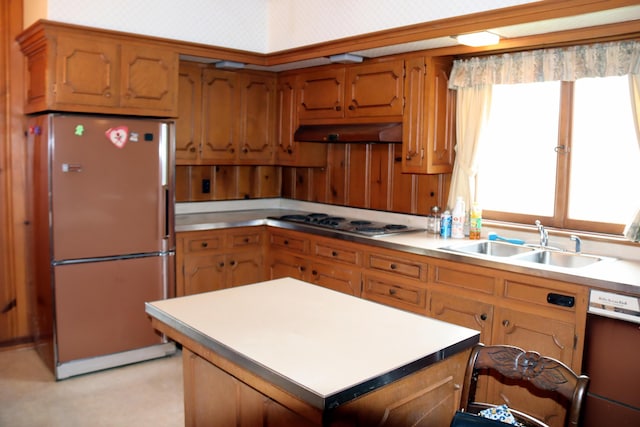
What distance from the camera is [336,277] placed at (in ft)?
13.1

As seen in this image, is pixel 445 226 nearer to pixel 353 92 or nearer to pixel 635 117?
pixel 353 92

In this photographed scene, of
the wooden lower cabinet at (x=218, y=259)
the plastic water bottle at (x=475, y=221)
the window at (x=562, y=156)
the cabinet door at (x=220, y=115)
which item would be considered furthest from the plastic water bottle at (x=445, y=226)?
the cabinet door at (x=220, y=115)

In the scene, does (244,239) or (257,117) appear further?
(257,117)

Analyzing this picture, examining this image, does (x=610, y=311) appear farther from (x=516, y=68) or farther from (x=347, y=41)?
(x=347, y=41)

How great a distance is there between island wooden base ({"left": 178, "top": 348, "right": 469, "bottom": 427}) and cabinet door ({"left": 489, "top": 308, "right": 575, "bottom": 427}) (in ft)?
3.43

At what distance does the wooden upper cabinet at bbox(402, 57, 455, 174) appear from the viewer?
3699mm

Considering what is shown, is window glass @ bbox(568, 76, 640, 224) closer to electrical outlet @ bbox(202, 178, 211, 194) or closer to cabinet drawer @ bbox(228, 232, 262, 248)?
cabinet drawer @ bbox(228, 232, 262, 248)

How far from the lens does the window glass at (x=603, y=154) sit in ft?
10.4

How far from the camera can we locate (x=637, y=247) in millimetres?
3078

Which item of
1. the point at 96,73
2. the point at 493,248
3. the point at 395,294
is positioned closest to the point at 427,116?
the point at 493,248

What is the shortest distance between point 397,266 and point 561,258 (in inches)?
37.1

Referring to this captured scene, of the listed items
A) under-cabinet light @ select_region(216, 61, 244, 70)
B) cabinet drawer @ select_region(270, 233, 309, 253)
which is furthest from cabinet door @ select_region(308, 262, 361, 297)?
under-cabinet light @ select_region(216, 61, 244, 70)

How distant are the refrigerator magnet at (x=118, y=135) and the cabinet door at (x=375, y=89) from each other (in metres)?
1.55

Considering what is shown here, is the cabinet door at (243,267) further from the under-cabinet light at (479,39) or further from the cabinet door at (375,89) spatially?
the under-cabinet light at (479,39)
